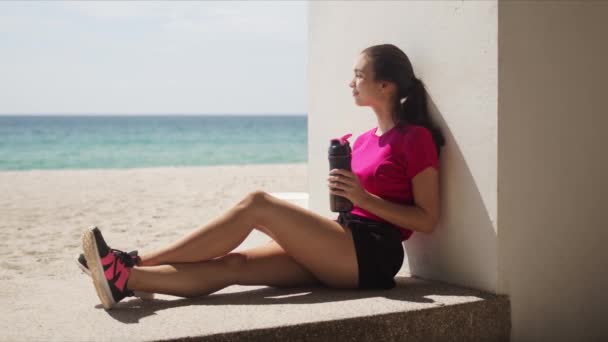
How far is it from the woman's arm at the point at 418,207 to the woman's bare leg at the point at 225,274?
1.68 ft

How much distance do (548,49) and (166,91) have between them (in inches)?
2549

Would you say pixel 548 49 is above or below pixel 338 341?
above

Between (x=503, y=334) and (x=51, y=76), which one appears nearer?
(x=503, y=334)

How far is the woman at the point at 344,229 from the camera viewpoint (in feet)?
9.07

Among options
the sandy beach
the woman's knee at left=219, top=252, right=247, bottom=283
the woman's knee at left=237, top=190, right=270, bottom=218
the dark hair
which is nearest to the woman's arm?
the dark hair

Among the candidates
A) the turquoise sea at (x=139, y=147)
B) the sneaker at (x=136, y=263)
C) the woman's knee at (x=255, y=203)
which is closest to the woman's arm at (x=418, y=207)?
the woman's knee at (x=255, y=203)

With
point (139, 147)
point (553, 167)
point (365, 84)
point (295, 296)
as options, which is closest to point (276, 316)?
point (295, 296)

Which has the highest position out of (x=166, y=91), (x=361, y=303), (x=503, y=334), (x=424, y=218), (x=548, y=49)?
(x=166, y=91)

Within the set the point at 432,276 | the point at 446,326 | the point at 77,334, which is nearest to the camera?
the point at 77,334

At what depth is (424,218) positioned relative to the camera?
2975mm

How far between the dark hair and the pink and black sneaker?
1.47m

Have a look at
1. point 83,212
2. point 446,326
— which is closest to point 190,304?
point 446,326

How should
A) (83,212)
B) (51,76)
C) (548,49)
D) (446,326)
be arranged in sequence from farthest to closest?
1. (51,76)
2. (83,212)
3. (548,49)
4. (446,326)

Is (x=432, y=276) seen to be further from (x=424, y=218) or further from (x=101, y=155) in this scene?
(x=101, y=155)
